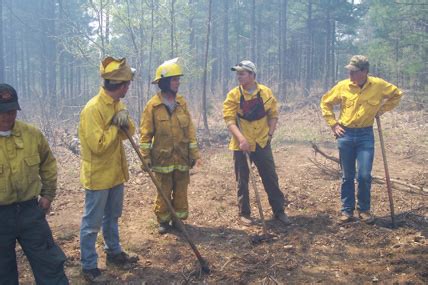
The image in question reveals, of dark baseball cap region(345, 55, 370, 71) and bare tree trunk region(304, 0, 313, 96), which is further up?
bare tree trunk region(304, 0, 313, 96)

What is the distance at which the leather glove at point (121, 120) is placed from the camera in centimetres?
371

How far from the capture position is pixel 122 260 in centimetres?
423

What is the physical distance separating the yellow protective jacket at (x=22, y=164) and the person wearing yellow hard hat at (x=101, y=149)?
1.78 feet

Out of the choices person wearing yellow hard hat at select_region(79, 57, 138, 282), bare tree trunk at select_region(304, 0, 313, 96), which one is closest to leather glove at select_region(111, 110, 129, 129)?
person wearing yellow hard hat at select_region(79, 57, 138, 282)

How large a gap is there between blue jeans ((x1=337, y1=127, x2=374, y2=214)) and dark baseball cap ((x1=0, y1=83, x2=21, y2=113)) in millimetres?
4179

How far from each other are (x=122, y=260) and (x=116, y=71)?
2.12 meters

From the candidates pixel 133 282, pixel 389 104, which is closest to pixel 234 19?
pixel 389 104

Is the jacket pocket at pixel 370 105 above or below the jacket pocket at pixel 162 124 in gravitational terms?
above

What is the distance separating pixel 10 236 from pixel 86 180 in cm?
94

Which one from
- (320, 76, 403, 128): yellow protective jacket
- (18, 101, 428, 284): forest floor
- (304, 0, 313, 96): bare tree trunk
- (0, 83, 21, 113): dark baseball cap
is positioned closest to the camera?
(0, 83, 21, 113): dark baseball cap

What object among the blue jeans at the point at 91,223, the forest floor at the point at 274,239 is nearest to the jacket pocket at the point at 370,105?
the forest floor at the point at 274,239

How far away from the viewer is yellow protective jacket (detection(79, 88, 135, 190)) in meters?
3.59

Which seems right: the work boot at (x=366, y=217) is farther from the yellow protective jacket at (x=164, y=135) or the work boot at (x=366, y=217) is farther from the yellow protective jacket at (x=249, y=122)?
the yellow protective jacket at (x=164, y=135)

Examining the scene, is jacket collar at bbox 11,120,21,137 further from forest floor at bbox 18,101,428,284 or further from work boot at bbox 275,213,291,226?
work boot at bbox 275,213,291,226
